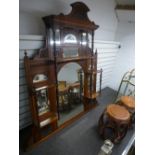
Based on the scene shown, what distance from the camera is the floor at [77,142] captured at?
180 cm

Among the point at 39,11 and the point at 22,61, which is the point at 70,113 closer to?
the point at 22,61

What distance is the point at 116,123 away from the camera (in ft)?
6.21

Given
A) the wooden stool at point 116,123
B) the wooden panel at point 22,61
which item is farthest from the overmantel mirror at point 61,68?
the wooden stool at point 116,123

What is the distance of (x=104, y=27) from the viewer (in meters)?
3.32

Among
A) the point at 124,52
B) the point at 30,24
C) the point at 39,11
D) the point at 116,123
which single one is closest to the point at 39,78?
the point at 30,24

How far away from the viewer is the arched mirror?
89.5 inches

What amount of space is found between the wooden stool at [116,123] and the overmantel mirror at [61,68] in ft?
2.01

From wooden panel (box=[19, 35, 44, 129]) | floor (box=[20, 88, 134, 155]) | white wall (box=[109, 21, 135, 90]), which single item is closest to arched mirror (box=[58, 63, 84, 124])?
floor (box=[20, 88, 134, 155])

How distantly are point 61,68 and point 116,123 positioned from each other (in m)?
1.10

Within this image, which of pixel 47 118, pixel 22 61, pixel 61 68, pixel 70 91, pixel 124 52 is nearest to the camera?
pixel 22 61

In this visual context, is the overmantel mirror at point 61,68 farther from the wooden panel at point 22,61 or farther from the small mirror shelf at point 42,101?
the wooden panel at point 22,61
